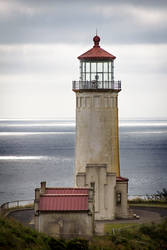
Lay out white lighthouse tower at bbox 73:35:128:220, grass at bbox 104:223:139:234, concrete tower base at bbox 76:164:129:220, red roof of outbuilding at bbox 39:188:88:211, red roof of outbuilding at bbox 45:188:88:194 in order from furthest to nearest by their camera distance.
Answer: white lighthouse tower at bbox 73:35:128:220 < concrete tower base at bbox 76:164:129:220 < red roof of outbuilding at bbox 45:188:88:194 < grass at bbox 104:223:139:234 < red roof of outbuilding at bbox 39:188:88:211

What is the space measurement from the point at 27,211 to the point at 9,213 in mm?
1196

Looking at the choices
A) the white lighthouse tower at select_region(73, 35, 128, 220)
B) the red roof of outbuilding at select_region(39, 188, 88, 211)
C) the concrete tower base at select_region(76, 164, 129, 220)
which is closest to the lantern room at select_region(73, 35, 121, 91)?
the white lighthouse tower at select_region(73, 35, 128, 220)

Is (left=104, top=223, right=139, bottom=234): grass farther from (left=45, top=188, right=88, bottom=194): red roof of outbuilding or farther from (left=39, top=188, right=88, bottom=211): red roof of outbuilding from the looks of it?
(left=45, top=188, right=88, bottom=194): red roof of outbuilding

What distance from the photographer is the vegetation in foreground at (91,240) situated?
84.7 ft

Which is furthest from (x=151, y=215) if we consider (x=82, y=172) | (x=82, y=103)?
(x=82, y=103)

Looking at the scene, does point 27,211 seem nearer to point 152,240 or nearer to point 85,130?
point 85,130

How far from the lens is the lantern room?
38688mm

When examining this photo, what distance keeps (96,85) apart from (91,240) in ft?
36.7

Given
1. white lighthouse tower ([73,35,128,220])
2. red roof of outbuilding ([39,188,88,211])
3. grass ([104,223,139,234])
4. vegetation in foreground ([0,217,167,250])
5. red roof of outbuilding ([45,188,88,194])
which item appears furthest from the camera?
white lighthouse tower ([73,35,128,220])

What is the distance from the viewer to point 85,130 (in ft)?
127

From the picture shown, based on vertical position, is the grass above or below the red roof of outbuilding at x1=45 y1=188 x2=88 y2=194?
below

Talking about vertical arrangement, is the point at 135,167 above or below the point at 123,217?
above

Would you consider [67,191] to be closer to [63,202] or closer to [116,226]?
[63,202]

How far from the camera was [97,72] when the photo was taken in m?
38.9
